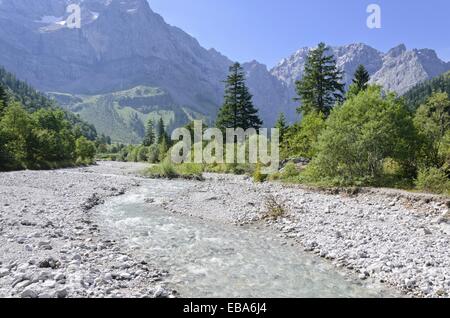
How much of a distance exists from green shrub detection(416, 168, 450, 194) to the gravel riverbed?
185 cm

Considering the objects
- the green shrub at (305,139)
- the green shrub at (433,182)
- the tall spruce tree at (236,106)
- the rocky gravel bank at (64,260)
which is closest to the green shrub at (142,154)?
the tall spruce tree at (236,106)

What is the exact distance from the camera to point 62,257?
9.30m

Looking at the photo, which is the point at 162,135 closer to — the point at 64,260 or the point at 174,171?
the point at 174,171

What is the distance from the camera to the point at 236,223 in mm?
15461

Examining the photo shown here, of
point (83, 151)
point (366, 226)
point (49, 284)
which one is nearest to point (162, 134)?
point (83, 151)

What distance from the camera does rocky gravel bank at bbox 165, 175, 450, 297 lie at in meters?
9.06

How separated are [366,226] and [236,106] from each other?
43183mm

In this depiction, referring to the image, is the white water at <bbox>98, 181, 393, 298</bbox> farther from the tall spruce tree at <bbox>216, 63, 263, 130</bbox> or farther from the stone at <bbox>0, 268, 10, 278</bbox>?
the tall spruce tree at <bbox>216, 63, 263, 130</bbox>

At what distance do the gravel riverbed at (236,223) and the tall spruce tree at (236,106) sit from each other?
112ft

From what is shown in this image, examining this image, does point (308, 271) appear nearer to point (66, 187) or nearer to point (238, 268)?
point (238, 268)

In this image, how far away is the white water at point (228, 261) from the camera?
27.2 ft

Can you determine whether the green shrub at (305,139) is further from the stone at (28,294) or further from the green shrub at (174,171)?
the stone at (28,294)
